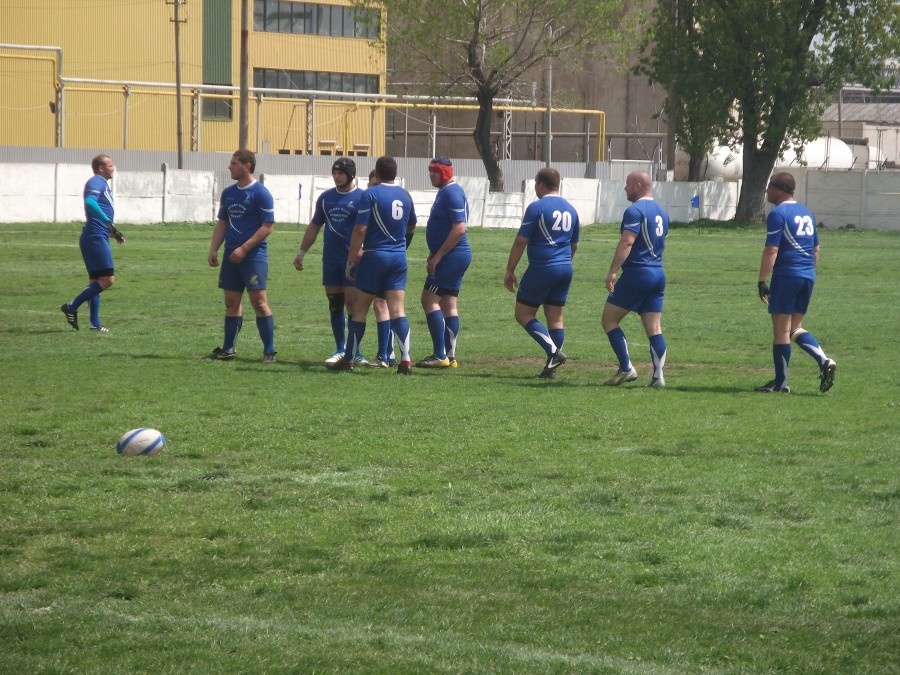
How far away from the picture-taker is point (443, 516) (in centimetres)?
662

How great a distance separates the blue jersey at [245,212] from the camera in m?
12.2

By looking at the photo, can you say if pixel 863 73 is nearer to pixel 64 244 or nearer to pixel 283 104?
pixel 283 104

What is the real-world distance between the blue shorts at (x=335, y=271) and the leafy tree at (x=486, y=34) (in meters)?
33.4

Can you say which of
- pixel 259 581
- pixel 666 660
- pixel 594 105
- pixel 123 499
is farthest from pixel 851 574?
pixel 594 105

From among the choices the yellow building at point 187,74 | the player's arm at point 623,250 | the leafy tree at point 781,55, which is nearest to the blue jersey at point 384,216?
the player's arm at point 623,250

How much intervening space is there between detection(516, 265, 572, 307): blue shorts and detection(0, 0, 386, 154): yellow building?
3821 centimetres

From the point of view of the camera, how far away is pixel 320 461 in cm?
786

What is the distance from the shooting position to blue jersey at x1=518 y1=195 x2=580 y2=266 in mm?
11555

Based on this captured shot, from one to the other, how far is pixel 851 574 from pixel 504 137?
51582 millimetres

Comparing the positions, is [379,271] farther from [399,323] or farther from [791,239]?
[791,239]

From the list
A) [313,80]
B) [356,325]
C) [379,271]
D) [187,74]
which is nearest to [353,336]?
[356,325]

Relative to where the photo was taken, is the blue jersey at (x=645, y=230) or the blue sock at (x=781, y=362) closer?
the blue sock at (x=781, y=362)

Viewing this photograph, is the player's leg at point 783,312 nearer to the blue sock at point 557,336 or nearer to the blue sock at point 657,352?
the blue sock at point 657,352

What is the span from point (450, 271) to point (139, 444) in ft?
16.3
